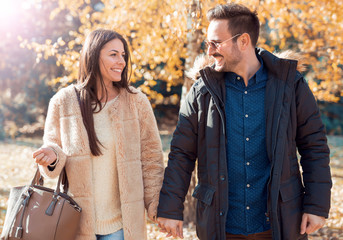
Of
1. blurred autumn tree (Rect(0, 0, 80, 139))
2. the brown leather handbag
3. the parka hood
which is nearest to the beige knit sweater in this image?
the brown leather handbag

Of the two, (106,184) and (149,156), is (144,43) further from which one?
(106,184)

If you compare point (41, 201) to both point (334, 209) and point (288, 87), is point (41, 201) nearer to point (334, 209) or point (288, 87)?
point (288, 87)

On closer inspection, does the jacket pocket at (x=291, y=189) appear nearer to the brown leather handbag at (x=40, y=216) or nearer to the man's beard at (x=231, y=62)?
the man's beard at (x=231, y=62)

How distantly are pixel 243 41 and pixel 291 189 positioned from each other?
103cm

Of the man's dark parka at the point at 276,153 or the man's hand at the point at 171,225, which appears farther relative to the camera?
the man's hand at the point at 171,225

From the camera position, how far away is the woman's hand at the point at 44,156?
242 cm

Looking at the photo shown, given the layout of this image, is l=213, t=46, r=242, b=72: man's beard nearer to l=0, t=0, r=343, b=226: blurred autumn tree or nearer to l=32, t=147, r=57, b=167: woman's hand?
l=32, t=147, r=57, b=167: woman's hand

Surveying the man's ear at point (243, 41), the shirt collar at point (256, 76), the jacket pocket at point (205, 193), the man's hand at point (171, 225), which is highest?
the man's ear at point (243, 41)

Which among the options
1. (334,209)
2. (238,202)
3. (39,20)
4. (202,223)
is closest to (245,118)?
(238,202)

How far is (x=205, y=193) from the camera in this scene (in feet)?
8.14

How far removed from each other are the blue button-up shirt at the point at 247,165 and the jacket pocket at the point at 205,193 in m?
0.14

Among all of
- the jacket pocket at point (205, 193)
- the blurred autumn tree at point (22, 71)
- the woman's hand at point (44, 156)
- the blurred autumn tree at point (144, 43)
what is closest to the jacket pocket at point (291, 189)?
the jacket pocket at point (205, 193)

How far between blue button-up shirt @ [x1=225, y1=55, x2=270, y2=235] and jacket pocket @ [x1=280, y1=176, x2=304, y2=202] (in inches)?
4.8

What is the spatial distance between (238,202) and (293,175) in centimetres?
40
